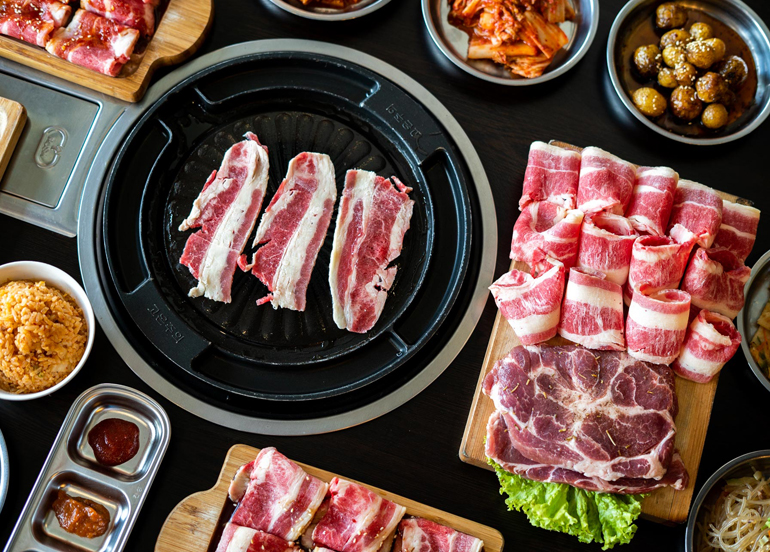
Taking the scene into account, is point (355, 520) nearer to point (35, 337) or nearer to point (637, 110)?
point (35, 337)

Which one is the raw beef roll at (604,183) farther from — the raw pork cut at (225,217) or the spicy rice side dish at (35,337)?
the spicy rice side dish at (35,337)

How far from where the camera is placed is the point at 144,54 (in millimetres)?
2900

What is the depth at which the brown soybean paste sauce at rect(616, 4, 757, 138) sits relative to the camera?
3.08m

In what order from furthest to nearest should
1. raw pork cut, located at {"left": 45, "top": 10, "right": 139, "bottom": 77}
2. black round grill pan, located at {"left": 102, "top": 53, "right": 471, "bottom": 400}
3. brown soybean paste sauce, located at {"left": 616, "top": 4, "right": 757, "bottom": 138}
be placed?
brown soybean paste sauce, located at {"left": 616, "top": 4, "right": 757, "bottom": 138} → raw pork cut, located at {"left": 45, "top": 10, "right": 139, "bottom": 77} → black round grill pan, located at {"left": 102, "top": 53, "right": 471, "bottom": 400}

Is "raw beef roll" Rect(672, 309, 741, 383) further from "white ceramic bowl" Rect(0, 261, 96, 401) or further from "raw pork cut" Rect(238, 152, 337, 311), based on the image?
"white ceramic bowl" Rect(0, 261, 96, 401)

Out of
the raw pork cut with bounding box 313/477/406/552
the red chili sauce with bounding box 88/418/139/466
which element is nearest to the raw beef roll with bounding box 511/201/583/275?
the raw pork cut with bounding box 313/477/406/552

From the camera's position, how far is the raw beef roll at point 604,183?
105 inches

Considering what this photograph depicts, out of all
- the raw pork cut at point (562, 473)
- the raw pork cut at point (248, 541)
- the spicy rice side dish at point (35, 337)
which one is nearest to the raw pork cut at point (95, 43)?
the spicy rice side dish at point (35, 337)

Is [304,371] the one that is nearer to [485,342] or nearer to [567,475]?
[485,342]

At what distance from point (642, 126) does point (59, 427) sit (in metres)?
3.14

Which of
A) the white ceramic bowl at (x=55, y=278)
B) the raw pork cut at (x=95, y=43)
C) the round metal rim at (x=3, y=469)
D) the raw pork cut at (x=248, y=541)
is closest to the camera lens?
the raw pork cut at (x=248, y=541)

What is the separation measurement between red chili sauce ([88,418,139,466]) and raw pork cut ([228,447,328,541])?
0.53m

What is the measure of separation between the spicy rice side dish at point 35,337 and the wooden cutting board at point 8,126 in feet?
2.05

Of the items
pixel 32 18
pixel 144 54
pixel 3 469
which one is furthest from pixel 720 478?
pixel 32 18
